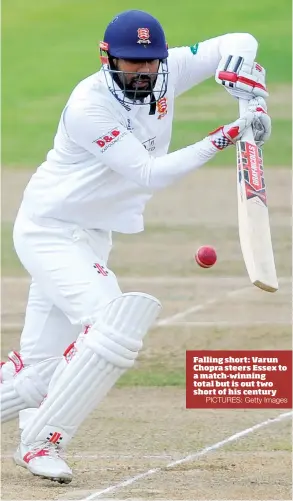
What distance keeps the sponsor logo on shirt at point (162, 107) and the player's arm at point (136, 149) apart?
0.76ft

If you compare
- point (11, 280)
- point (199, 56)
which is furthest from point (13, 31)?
point (199, 56)

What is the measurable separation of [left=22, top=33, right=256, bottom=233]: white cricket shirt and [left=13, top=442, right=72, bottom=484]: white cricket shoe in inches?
32.9

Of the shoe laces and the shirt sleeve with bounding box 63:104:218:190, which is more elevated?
the shirt sleeve with bounding box 63:104:218:190

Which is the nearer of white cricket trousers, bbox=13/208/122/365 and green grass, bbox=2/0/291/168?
white cricket trousers, bbox=13/208/122/365

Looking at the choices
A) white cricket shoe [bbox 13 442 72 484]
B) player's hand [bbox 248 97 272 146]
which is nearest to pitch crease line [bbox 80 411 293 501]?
white cricket shoe [bbox 13 442 72 484]

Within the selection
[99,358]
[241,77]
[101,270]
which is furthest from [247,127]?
[99,358]

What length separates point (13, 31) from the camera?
13.6 metres

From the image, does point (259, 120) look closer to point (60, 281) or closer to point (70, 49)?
point (60, 281)

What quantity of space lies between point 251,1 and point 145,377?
6589mm

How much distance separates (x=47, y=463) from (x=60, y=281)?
0.66 meters

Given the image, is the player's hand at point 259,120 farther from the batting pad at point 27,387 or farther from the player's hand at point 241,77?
the batting pad at point 27,387

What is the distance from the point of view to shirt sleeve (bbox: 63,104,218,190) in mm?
4840

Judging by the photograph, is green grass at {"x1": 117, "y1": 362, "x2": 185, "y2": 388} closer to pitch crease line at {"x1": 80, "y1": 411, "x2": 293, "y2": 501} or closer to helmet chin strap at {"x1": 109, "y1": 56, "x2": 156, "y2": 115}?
pitch crease line at {"x1": 80, "y1": 411, "x2": 293, "y2": 501}

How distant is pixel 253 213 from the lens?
5020mm
